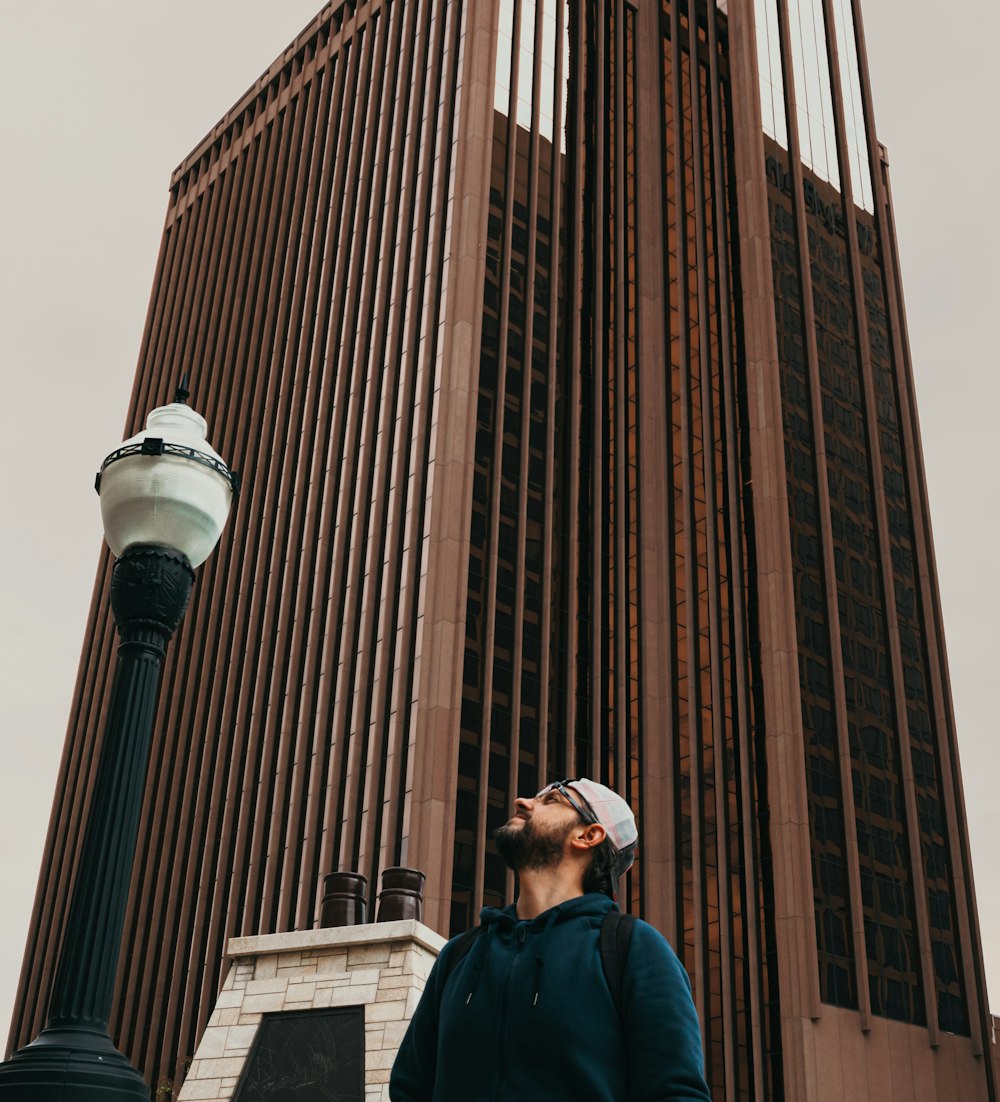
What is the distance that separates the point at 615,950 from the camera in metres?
4.45

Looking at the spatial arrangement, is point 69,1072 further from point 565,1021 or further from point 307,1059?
point 307,1059

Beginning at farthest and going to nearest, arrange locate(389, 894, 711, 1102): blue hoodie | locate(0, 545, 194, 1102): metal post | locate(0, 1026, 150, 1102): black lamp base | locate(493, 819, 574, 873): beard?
locate(0, 545, 194, 1102): metal post
locate(0, 1026, 150, 1102): black lamp base
locate(493, 819, 574, 873): beard
locate(389, 894, 711, 1102): blue hoodie

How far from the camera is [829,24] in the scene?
80.2 m

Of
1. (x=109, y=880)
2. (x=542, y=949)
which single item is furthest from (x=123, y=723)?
(x=542, y=949)

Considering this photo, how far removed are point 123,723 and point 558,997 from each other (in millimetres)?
4604

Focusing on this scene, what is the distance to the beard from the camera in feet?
15.8

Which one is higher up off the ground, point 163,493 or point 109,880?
point 163,493

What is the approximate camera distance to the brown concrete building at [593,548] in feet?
184

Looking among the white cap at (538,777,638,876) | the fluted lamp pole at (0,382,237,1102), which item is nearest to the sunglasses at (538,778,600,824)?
the white cap at (538,777,638,876)

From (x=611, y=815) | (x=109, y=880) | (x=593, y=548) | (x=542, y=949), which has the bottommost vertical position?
(x=542, y=949)

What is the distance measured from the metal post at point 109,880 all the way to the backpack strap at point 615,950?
367 centimetres

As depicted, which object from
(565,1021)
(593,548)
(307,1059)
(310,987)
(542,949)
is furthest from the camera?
(593,548)

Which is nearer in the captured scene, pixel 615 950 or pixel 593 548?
pixel 615 950

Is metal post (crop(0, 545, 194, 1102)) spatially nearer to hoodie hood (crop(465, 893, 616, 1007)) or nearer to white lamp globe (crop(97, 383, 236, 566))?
white lamp globe (crop(97, 383, 236, 566))
